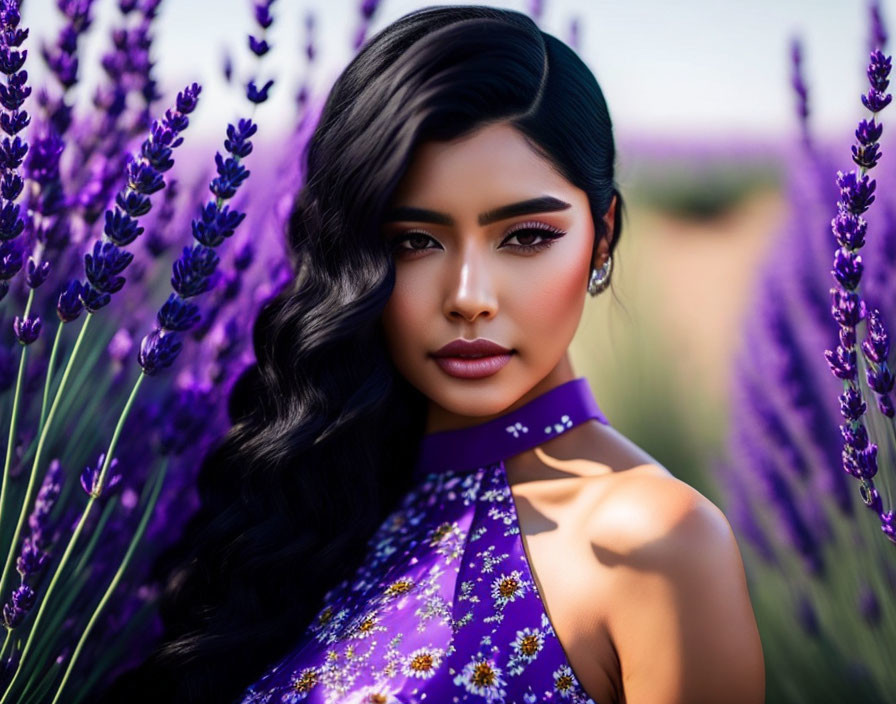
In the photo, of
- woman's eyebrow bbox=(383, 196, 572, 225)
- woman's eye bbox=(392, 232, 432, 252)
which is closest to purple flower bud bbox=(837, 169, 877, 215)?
woman's eyebrow bbox=(383, 196, 572, 225)

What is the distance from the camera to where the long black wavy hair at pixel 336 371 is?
1.12 m

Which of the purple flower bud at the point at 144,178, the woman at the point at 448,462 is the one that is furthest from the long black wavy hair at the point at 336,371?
the purple flower bud at the point at 144,178

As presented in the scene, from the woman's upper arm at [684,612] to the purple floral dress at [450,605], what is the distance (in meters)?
0.08

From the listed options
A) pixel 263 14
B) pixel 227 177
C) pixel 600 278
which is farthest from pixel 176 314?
pixel 600 278

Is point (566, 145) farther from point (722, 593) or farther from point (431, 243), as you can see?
point (722, 593)

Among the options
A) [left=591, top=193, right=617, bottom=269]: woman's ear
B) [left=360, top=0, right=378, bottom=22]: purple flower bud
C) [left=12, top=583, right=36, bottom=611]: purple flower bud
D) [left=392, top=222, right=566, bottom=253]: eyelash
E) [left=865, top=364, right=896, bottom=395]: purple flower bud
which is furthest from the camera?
[left=360, top=0, right=378, bottom=22]: purple flower bud

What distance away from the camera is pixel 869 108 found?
0.95 meters

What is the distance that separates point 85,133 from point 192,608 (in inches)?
24.4

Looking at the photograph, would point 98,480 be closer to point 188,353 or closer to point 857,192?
point 188,353

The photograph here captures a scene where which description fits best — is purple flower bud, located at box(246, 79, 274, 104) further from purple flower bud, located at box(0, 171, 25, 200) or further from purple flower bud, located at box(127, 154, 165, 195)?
purple flower bud, located at box(0, 171, 25, 200)

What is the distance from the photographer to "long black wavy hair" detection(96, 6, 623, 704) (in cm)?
112

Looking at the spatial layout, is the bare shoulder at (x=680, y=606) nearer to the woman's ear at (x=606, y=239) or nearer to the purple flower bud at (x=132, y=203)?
the woman's ear at (x=606, y=239)

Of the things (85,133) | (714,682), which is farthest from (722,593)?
(85,133)

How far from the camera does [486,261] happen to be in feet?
3.60
